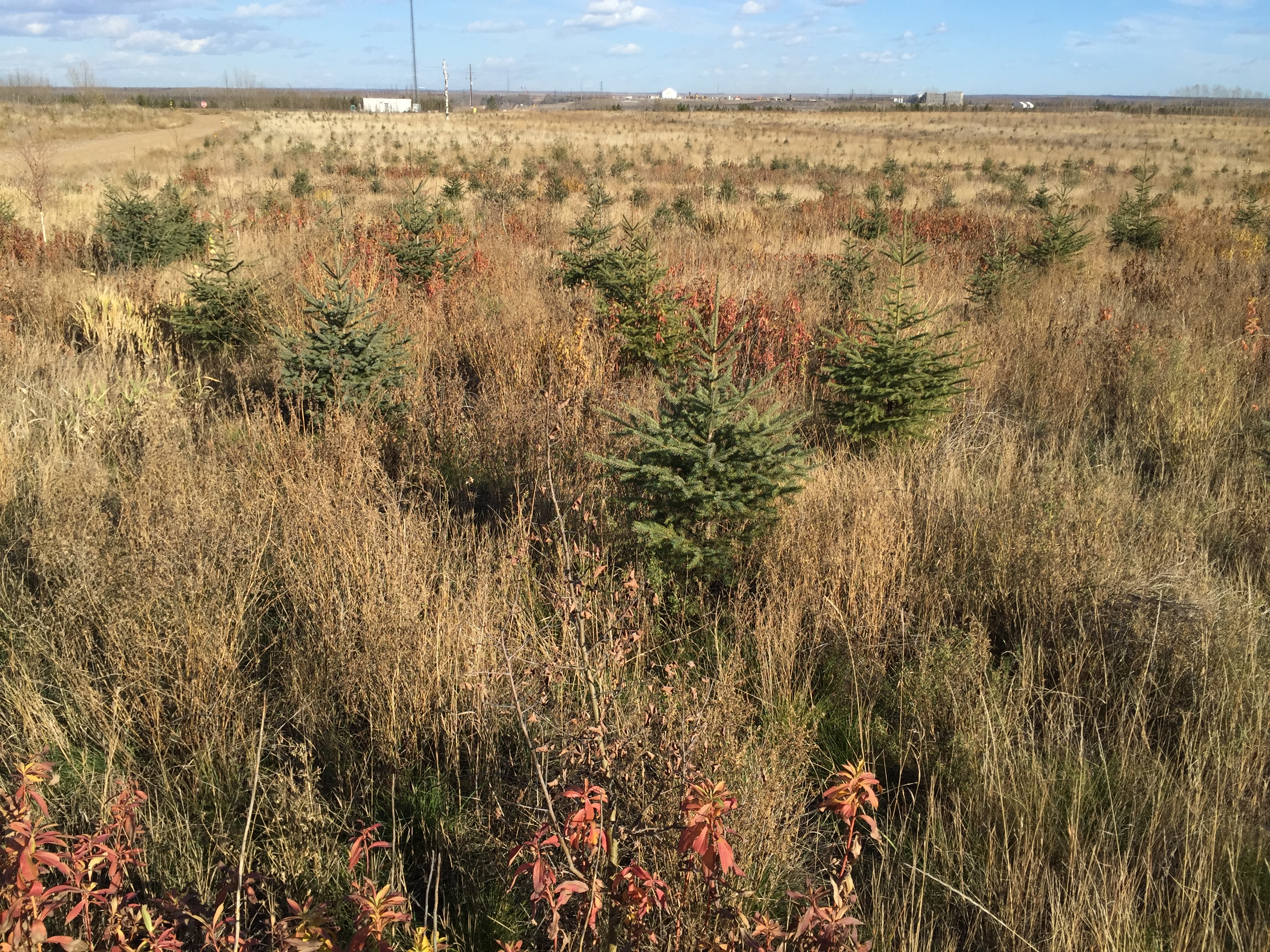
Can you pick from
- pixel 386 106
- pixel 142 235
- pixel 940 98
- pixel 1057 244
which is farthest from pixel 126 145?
pixel 940 98

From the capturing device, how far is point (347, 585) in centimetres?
322

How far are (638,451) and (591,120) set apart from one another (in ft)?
178

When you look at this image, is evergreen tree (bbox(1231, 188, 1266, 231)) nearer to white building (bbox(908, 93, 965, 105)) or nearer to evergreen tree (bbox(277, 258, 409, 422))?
evergreen tree (bbox(277, 258, 409, 422))

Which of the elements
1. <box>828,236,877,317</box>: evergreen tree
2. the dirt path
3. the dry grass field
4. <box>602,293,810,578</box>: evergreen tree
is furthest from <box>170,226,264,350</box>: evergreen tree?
the dirt path

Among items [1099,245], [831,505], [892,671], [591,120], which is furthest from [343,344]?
[591,120]

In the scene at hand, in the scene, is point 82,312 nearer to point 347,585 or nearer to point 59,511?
point 59,511

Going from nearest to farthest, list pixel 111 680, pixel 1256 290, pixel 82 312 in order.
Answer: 1. pixel 111 680
2. pixel 82 312
3. pixel 1256 290

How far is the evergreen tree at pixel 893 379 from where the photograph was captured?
17.3 feet

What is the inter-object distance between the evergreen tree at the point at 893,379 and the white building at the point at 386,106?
73.7 meters

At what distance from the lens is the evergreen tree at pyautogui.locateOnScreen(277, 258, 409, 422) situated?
212 inches

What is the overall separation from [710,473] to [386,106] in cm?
8433

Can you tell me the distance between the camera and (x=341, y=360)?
5465mm

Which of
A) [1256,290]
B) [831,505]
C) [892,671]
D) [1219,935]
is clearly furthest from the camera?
[1256,290]

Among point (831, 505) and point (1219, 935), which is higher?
point (831, 505)
